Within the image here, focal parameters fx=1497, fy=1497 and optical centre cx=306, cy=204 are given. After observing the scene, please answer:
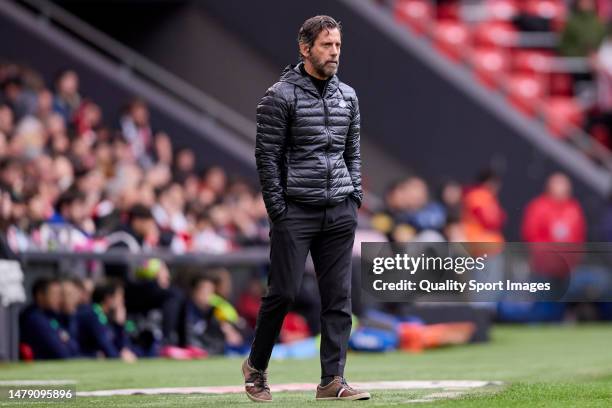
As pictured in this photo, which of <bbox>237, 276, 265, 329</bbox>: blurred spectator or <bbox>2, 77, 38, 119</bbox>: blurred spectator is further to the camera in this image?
<bbox>2, 77, 38, 119</bbox>: blurred spectator

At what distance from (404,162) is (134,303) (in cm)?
915

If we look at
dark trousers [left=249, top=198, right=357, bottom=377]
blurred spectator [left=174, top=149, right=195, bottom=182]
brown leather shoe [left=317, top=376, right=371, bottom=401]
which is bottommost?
brown leather shoe [left=317, top=376, right=371, bottom=401]

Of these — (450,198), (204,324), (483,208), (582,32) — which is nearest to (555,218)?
(483,208)

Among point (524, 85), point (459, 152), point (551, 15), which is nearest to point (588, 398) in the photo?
point (459, 152)

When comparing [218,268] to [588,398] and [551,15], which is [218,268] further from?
[551,15]

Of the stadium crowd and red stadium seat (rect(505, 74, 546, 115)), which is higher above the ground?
red stadium seat (rect(505, 74, 546, 115))

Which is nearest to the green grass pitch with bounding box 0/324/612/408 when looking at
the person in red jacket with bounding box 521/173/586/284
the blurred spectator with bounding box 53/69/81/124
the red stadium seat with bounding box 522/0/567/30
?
the person in red jacket with bounding box 521/173/586/284

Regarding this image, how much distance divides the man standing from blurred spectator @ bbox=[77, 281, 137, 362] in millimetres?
5503

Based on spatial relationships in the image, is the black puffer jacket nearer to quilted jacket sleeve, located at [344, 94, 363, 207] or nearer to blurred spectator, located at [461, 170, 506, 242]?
quilted jacket sleeve, located at [344, 94, 363, 207]

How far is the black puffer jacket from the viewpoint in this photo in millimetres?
8586

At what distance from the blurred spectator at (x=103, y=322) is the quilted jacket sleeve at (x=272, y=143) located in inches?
232

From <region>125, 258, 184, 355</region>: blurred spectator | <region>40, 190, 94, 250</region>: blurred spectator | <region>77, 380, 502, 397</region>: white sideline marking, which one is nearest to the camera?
<region>77, 380, 502, 397</region>: white sideline marking

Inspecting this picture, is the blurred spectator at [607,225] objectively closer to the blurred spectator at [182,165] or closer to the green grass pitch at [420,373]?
the green grass pitch at [420,373]

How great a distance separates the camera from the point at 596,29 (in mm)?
26078
